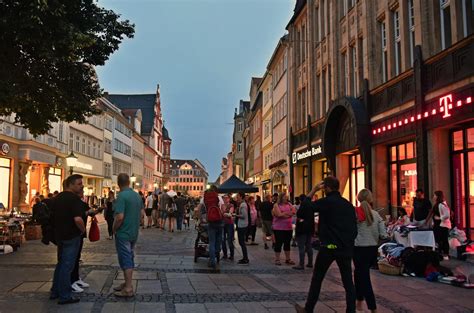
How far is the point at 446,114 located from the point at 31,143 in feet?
81.6

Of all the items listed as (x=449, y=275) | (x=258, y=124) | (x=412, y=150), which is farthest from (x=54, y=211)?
(x=258, y=124)

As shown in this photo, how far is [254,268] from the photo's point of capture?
11547 millimetres

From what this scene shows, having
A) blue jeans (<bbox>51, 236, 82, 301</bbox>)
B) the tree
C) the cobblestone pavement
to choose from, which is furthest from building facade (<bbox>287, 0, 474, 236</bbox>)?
blue jeans (<bbox>51, 236, 82, 301</bbox>)

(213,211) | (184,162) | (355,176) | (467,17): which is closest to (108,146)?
(355,176)

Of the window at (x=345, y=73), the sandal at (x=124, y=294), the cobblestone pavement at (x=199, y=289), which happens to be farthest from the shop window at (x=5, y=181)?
the sandal at (x=124, y=294)

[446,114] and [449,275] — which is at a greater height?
[446,114]

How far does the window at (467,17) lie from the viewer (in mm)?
12922

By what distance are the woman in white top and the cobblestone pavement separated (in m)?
2.16

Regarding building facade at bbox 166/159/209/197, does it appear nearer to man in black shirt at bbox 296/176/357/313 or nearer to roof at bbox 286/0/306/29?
roof at bbox 286/0/306/29

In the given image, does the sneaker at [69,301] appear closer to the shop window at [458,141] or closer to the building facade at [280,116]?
the shop window at [458,141]

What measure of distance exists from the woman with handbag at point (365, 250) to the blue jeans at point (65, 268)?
4075 millimetres

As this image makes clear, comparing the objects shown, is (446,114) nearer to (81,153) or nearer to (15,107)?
(15,107)

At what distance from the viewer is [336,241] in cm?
612

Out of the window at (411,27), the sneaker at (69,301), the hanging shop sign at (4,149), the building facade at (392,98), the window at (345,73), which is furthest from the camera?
the hanging shop sign at (4,149)
